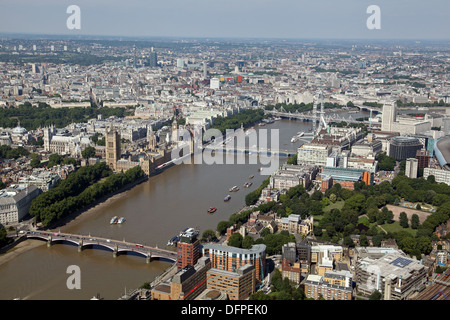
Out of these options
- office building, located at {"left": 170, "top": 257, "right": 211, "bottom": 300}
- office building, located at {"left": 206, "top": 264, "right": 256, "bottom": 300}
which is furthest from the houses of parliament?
office building, located at {"left": 206, "top": 264, "right": 256, "bottom": 300}

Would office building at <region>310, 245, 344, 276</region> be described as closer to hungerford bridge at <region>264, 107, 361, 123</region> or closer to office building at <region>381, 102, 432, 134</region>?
office building at <region>381, 102, 432, 134</region>

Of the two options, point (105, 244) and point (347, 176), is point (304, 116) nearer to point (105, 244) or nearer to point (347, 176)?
point (347, 176)

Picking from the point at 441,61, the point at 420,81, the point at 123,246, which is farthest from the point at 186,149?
the point at 441,61

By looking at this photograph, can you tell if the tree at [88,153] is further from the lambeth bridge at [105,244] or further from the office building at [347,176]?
the office building at [347,176]

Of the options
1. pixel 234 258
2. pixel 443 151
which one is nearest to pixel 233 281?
pixel 234 258

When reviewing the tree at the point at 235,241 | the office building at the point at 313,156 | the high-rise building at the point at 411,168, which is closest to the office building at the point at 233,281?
the tree at the point at 235,241

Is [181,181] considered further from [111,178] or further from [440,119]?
[440,119]
